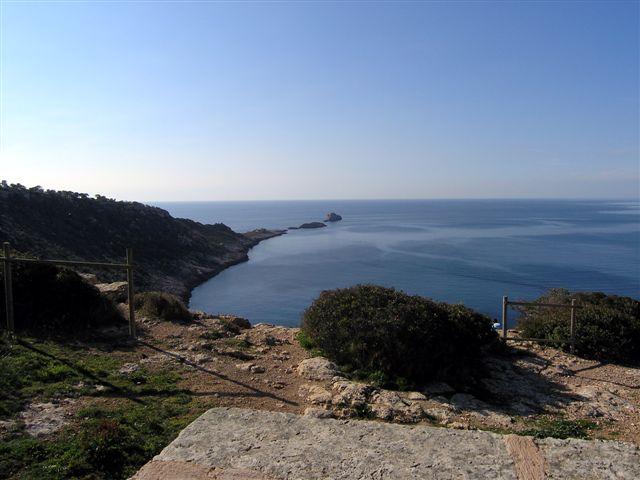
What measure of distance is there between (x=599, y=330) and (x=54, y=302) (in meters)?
15.2

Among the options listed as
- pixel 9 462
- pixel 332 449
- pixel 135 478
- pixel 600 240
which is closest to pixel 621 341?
pixel 332 449

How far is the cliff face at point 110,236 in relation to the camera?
3941 centimetres

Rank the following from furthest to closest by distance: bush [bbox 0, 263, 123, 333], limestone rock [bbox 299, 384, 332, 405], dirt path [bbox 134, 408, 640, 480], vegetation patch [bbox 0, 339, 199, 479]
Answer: bush [bbox 0, 263, 123, 333]
limestone rock [bbox 299, 384, 332, 405]
vegetation patch [bbox 0, 339, 199, 479]
dirt path [bbox 134, 408, 640, 480]

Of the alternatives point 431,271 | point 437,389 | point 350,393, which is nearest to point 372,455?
point 350,393

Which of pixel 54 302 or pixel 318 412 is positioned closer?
pixel 318 412

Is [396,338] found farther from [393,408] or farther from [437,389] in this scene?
[393,408]

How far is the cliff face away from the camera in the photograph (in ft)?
129

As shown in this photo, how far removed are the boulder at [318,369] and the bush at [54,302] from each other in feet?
20.0

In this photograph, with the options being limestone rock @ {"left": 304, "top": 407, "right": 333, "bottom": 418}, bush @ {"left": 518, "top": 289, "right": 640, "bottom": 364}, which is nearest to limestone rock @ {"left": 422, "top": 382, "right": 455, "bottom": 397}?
limestone rock @ {"left": 304, "top": 407, "right": 333, "bottom": 418}

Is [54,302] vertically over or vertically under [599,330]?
over

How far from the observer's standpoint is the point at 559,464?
15.3 ft

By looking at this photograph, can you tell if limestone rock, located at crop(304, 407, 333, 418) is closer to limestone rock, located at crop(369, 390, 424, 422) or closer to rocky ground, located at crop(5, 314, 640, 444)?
rocky ground, located at crop(5, 314, 640, 444)

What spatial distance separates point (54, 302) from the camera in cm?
1220

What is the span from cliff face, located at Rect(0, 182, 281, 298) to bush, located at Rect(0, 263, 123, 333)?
20.9 meters
